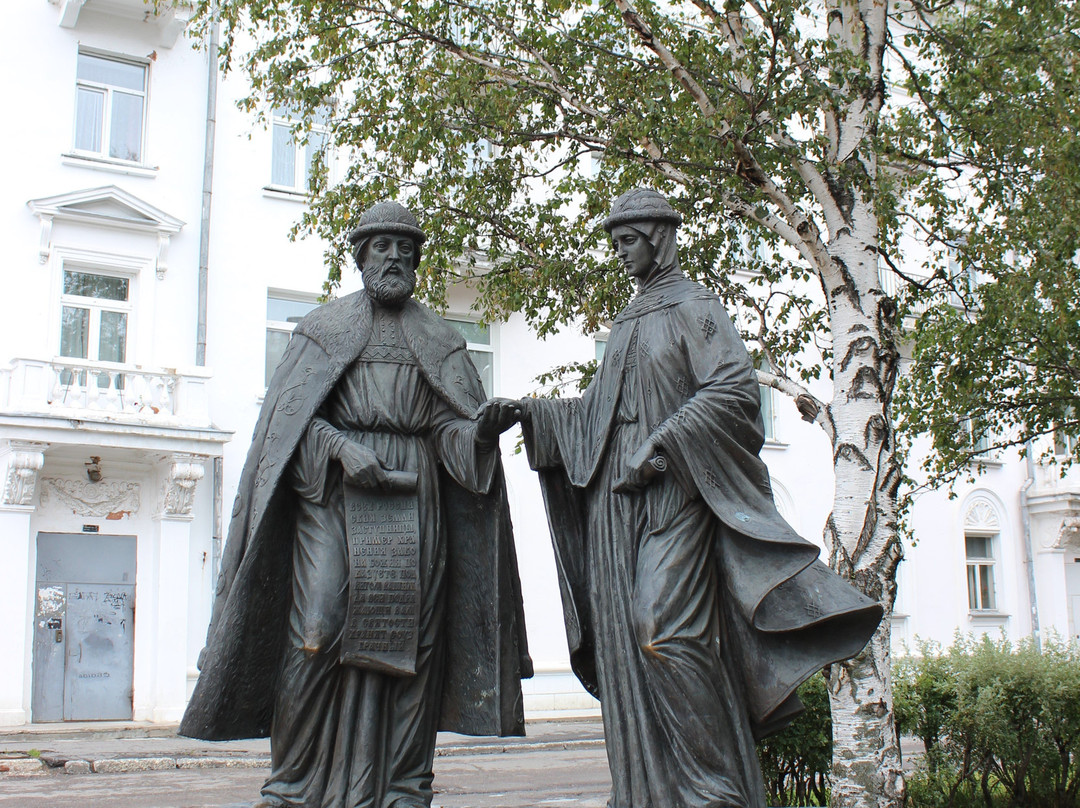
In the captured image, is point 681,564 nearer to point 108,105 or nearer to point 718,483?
point 718,483

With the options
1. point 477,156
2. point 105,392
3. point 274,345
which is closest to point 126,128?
point 274,345

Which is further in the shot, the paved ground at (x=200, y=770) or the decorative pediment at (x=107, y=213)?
the decorative pediment at (x=107, y=213)

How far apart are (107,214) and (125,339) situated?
177 cm

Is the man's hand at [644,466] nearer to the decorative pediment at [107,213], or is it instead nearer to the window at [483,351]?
the decorative pediment at [107,213]

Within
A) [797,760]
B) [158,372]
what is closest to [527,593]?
[158,372]

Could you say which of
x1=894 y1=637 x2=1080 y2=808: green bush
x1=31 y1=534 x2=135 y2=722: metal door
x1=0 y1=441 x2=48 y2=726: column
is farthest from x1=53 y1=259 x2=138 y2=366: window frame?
x1=894 y1=637 x2=1080 y2=808: green bush

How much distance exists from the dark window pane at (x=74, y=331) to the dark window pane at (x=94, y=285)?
0.28 meters

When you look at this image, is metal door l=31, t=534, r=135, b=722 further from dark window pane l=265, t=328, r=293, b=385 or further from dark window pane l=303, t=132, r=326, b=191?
dark window pane l=303, t=132, r=326, b=191

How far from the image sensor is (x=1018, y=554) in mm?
25531

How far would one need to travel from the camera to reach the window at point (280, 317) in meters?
17.7

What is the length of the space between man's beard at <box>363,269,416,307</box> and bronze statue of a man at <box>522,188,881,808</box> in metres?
0.74

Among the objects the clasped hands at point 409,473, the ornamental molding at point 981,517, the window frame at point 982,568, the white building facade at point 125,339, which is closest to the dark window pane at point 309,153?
the white building facade at point 125,339

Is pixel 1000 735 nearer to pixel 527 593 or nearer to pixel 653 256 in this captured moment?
pixel 653 256

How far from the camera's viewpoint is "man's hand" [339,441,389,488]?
4344 millimetres
